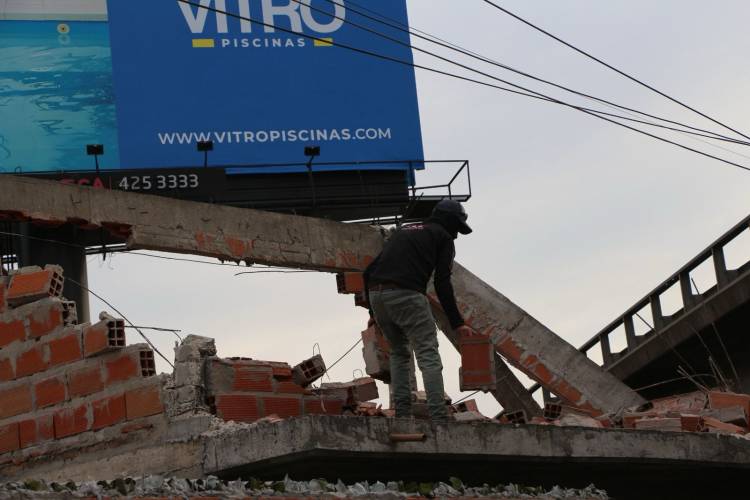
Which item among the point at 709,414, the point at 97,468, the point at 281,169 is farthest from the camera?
the point at 281,169

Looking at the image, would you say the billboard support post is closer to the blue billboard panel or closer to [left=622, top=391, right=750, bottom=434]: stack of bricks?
the blue billboard panel

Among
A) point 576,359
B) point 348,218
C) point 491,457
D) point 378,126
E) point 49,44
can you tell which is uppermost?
point 49,44

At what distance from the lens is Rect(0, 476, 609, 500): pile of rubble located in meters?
7.64

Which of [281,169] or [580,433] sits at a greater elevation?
[281,169]

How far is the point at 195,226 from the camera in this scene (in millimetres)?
15938

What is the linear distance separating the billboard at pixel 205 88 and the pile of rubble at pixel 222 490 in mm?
12456

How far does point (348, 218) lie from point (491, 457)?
11.4 metres

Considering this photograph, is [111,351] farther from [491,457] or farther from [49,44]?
[49,44]

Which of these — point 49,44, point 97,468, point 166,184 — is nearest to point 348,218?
point 166,184

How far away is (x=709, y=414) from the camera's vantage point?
1355 centimetres

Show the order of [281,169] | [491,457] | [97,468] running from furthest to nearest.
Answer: [281,169] → [97,468] → [491,457]

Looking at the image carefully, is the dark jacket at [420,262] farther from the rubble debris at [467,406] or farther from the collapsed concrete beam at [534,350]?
the collapsed concrete beam at [534,350]

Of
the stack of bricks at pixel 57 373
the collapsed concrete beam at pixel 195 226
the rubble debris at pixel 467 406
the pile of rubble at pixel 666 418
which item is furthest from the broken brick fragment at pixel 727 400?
the stack of bricks at pixel 57 373

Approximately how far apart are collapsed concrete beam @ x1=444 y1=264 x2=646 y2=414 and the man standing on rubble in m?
5.92
